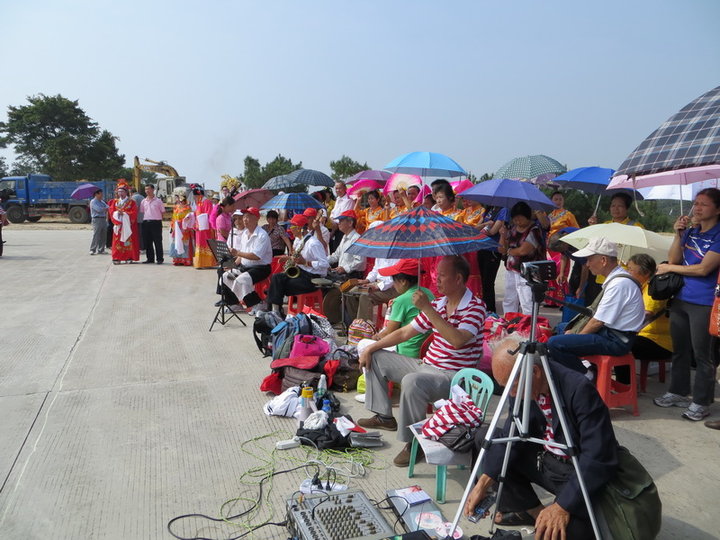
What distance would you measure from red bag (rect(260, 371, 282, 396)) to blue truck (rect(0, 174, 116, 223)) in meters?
28.8

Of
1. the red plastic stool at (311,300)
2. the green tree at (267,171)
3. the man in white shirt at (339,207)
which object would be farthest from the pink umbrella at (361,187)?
the green tree at (267,171)

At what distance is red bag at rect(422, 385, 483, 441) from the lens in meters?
3.17

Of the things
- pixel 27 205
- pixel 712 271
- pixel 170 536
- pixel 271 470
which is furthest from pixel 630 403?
pixel 27 205

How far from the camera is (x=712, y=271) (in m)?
4.25

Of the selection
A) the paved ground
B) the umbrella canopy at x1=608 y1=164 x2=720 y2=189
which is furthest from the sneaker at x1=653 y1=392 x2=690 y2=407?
the umbrella canopy at x1=608 y1=164 x2=720 y2=189

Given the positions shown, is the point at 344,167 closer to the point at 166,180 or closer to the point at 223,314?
the point at 166,180

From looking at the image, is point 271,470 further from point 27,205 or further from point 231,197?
point 27,205

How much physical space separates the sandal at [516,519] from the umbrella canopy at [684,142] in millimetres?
2405

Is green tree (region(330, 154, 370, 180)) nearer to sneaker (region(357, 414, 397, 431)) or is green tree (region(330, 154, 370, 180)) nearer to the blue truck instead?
the blue truck

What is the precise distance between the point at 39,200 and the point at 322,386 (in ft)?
102

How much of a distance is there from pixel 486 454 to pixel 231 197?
31.1 ft

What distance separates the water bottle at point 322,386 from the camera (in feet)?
14.9

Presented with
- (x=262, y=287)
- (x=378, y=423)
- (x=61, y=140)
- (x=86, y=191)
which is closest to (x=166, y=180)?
(x=86, y=191)

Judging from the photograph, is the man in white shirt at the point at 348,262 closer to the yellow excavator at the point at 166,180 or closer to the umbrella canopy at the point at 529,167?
the umbrella canopy at the point at 529,167
